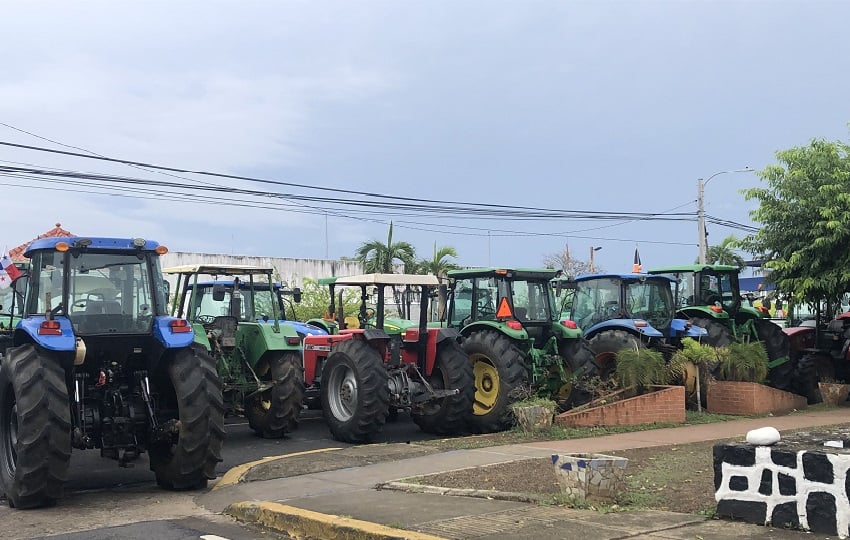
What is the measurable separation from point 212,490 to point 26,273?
11.1 feet

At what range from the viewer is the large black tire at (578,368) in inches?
566

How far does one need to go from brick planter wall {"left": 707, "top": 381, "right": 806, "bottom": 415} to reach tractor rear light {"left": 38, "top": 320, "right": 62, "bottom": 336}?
11.2m

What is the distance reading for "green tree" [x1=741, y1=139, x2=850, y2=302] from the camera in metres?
16.5

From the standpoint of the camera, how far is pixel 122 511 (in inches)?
333

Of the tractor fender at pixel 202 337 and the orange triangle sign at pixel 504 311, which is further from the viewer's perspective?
the orange triangle sign at pixel 504 311

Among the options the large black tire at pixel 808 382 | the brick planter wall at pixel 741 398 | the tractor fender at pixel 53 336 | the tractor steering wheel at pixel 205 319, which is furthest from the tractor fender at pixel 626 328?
the tractor fender at pixel 53 336

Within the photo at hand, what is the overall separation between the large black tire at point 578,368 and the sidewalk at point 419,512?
3.21 metres

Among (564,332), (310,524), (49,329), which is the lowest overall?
→ (310,524)

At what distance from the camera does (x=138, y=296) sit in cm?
972

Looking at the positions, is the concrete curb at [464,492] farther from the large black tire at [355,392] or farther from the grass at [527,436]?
the large black tire at [355,392]

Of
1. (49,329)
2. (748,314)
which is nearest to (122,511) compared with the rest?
(49,329)

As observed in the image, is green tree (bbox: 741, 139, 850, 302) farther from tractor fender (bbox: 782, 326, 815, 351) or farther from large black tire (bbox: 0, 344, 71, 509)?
large black tire (bbox: 0, 344, 71, 509)

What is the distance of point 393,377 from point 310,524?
245 inches

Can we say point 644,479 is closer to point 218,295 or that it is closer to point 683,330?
point 218,295
